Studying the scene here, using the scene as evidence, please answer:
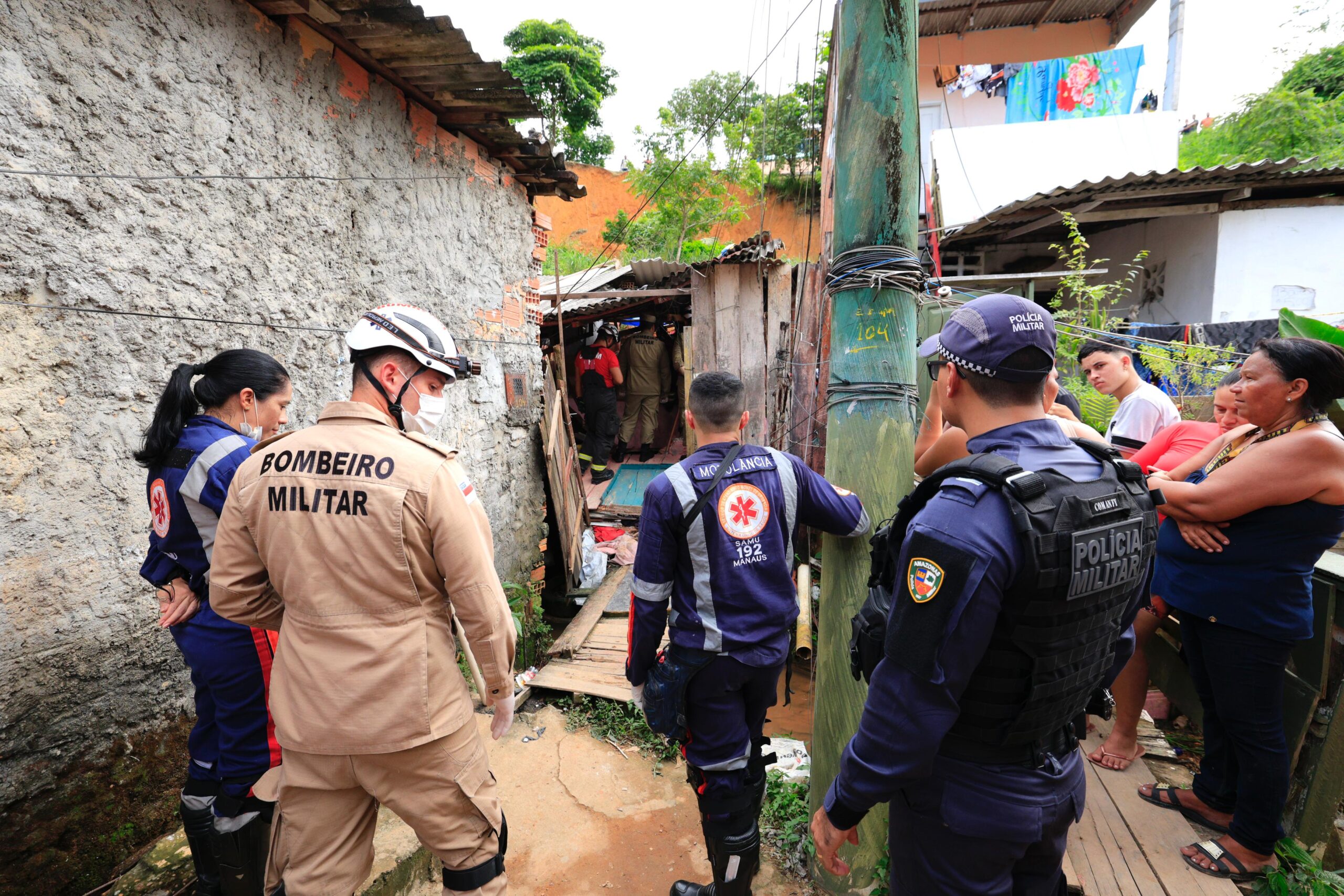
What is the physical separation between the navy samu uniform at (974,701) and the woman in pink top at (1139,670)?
5.91ft

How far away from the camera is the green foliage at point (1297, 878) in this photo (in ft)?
7.12

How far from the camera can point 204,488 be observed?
6.79 feet

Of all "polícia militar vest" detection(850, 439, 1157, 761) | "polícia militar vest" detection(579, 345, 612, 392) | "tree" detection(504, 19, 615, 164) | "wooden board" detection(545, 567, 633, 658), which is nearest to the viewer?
"polícia militar vest" detection(850, 439, 1157, 761)

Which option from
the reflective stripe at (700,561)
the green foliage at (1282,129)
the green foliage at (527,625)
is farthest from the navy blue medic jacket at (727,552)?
the green foliage at (1282,129)

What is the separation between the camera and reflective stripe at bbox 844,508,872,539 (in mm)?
2270

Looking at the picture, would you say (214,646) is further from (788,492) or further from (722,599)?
(788,492)

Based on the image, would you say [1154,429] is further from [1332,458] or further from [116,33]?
[116,33]

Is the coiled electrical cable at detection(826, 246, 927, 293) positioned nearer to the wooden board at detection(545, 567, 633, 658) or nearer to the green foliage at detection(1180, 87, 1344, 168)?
the wooden board at detection(545, 567, 633, 658)

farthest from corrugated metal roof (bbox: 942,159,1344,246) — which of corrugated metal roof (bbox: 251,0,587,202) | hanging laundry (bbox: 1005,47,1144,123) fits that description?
hanging laundry (bbox: 1005,47,1144,123)

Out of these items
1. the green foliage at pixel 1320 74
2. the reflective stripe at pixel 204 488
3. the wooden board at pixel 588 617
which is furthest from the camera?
the green foliage at pixel 1320 74

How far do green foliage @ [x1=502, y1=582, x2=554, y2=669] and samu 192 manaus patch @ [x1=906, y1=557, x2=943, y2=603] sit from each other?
13.5 ft

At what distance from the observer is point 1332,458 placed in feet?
6.86

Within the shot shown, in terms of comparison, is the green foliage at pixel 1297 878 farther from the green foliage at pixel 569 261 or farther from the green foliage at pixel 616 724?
the green foliage at pixel 569 261

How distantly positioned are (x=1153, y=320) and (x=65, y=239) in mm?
11550
